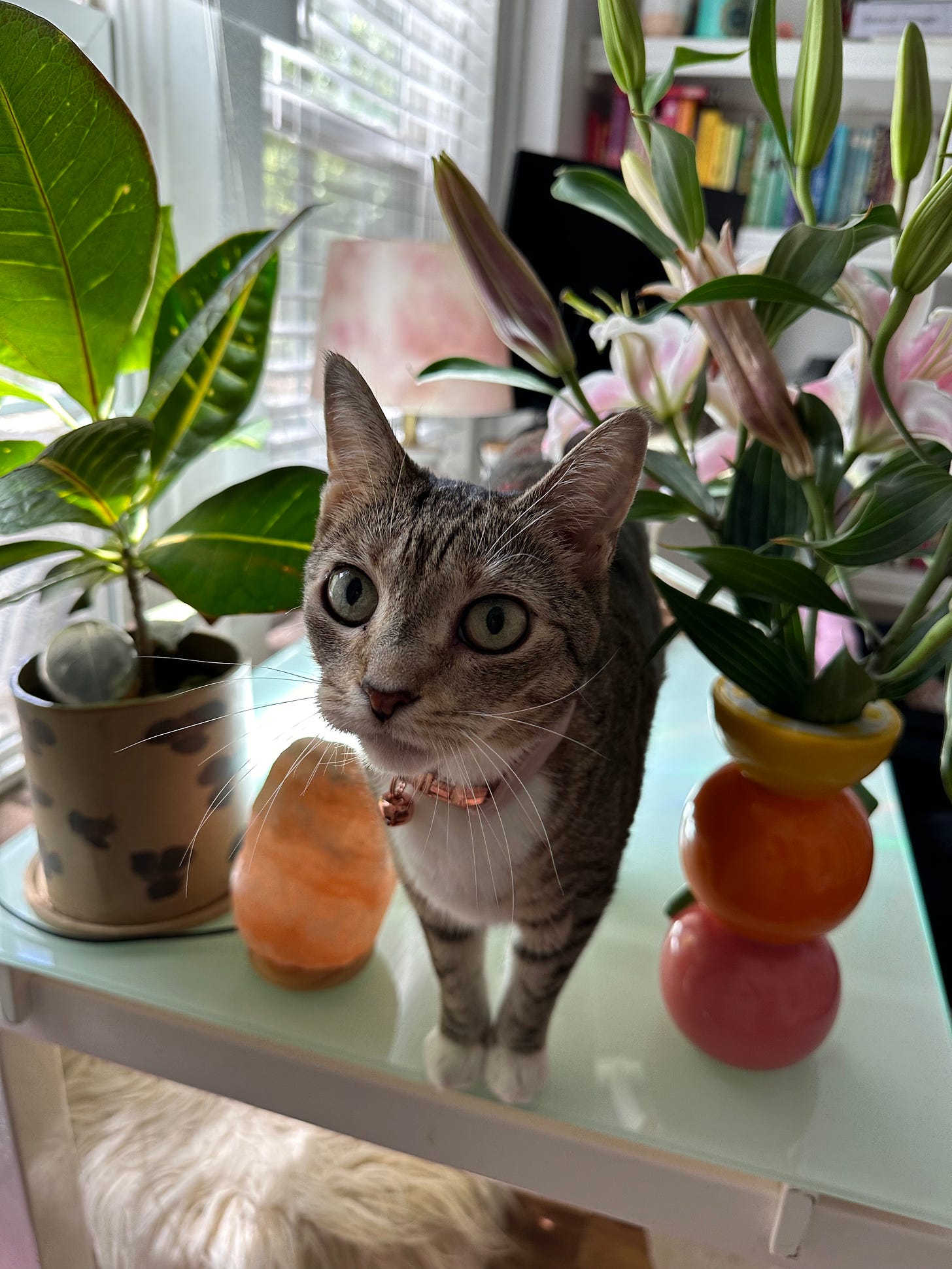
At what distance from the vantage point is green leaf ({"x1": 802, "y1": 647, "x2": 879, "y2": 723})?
1.77ft

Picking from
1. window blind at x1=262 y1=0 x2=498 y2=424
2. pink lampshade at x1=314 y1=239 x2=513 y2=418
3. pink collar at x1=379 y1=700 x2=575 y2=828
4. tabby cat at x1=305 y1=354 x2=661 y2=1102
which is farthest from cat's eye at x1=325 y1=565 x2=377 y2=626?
window blind at x1=262 y1=0 x2=498 y2=424

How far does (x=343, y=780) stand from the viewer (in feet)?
2.26

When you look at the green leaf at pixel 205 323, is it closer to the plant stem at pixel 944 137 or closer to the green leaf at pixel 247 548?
the green leaf at pixel 247 548

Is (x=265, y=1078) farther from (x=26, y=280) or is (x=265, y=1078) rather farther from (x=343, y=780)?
(x=26, y=280)

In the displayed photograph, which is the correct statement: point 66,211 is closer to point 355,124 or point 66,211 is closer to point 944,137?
point 944,137

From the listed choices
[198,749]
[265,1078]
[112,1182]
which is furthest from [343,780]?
[112,1182]

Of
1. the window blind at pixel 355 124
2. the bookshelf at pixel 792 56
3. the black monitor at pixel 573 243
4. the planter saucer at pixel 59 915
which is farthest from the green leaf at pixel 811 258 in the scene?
the bookshelf at pixel 792 56

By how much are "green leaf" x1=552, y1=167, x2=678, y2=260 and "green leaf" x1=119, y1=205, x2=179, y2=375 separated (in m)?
0.36

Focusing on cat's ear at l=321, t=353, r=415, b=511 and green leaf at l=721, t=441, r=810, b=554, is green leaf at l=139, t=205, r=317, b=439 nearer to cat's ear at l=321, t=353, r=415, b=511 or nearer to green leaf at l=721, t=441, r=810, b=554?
cat's ear at l=321, t=353, r=415, b=511

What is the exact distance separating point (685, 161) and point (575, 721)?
1.13 feet

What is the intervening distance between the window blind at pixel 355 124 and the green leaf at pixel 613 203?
0.81 meters

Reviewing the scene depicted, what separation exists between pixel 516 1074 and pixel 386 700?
32 cm

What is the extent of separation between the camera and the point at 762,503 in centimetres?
60

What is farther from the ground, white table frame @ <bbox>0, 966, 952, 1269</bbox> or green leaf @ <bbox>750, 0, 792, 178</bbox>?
green leaf @ <bbox>750, 0, 792, 178</bbox>
